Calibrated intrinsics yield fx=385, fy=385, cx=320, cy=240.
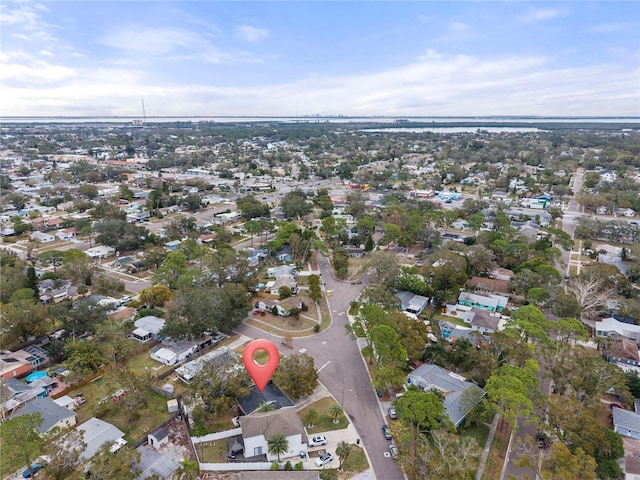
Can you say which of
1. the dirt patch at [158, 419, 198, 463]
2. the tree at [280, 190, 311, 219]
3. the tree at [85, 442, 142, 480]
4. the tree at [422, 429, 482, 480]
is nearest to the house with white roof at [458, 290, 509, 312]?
the tree at [422, 429, 482, 480]

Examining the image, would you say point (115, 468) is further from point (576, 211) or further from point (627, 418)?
point (576, 211)

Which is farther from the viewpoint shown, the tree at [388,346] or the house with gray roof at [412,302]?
the house with gray roof at [412,302]

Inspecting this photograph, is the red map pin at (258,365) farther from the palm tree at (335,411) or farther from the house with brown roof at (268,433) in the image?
the palm tree at (335,411)

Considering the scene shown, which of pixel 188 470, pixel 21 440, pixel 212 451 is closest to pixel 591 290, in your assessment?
pixel 212 451

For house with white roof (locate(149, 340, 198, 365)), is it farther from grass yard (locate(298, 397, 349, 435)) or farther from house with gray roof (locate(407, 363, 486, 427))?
house with gray roof (locate(407, 363, 486, 427))

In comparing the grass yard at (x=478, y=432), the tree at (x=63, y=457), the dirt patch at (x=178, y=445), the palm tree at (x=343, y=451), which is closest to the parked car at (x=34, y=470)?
the tree at (x=63, y=457)

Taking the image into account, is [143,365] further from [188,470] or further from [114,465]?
[114,465]

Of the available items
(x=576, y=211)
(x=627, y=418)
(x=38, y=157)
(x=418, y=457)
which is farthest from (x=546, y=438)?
(x=38, y=157)
